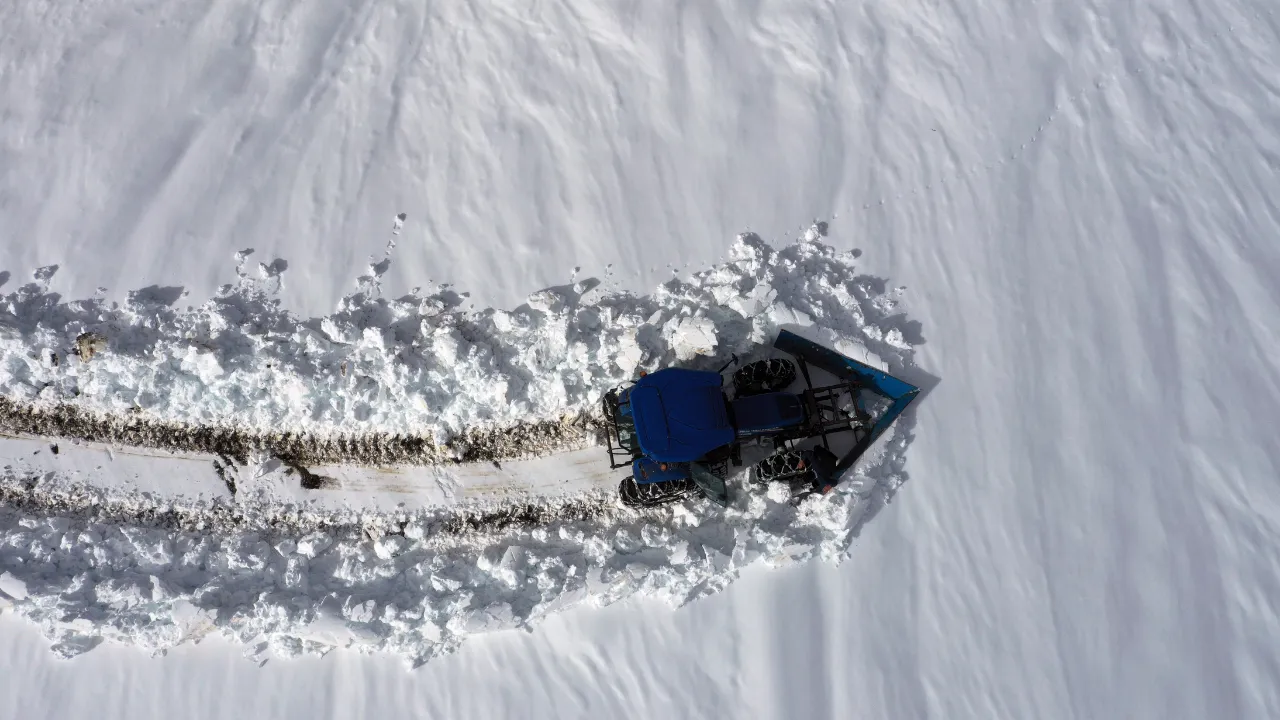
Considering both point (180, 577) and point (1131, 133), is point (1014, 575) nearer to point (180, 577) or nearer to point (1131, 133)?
point (1131, 133)

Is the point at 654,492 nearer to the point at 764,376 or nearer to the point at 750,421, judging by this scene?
the point at 750,421

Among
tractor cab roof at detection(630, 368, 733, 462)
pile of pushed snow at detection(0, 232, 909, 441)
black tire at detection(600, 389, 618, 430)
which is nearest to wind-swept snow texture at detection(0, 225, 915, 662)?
pile of pushed snow at detection(0, 232, 909, 441)

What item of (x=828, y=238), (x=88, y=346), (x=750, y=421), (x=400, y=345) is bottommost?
(x=750, y=421)

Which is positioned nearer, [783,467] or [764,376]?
[783,467]

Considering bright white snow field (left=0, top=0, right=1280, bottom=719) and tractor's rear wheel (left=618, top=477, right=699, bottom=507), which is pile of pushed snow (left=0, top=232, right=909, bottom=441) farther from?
tractor's rear wheel (left=618, top=477, right=699, bottom=507)

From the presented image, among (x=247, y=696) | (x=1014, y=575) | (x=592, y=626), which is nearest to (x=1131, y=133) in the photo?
(x=1014, y=575)

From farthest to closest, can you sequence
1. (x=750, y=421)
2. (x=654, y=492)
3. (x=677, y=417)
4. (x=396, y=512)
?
(x=396, y=512), (x=654, y=492), (x=750, y=421), (x=677, y=417)

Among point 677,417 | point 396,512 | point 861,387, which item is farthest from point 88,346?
point 861,387
